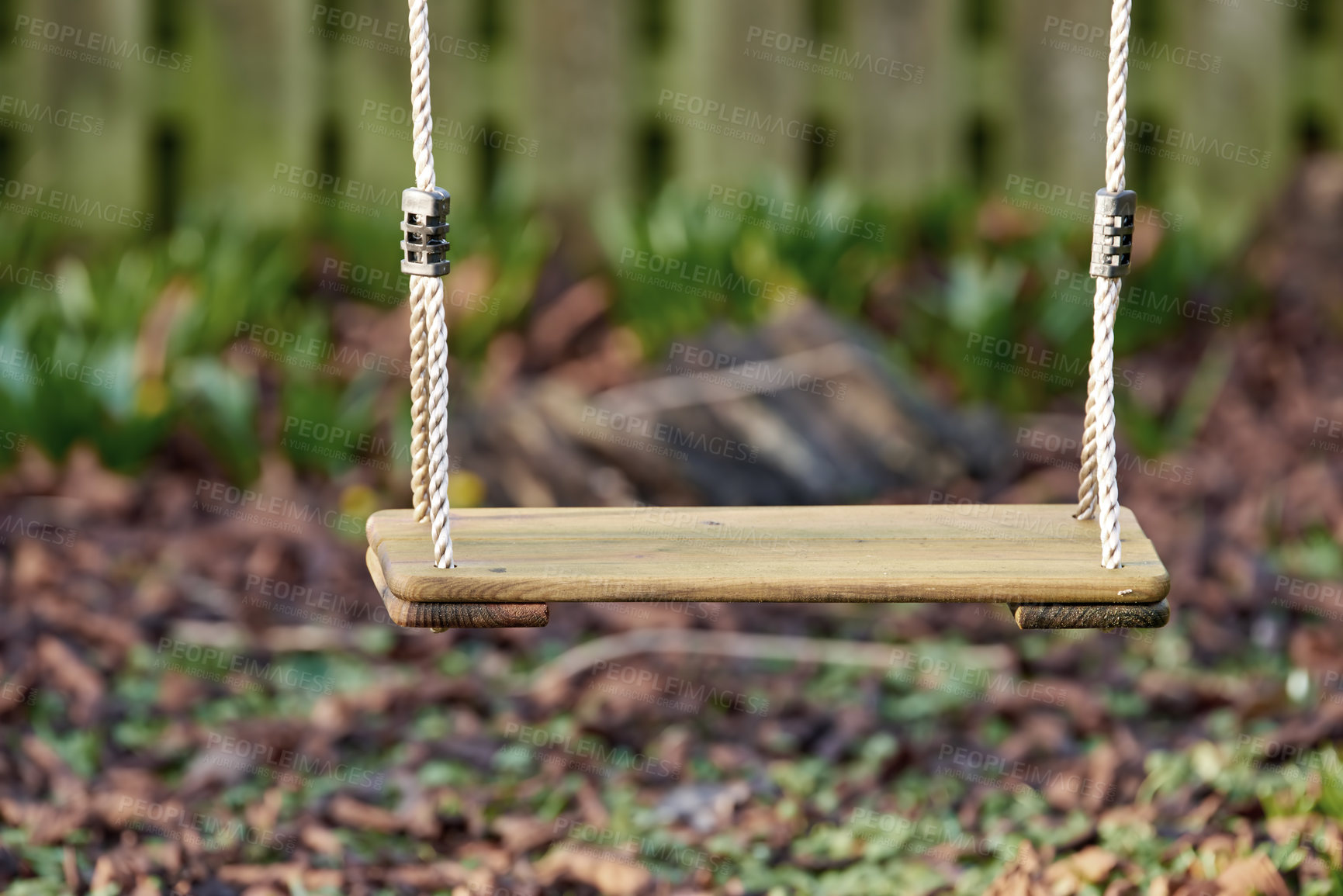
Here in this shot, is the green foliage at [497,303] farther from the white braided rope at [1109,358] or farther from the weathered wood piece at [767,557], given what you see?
the white braided rope at [1109,358]

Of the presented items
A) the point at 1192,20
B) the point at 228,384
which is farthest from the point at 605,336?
the point at 1192,20

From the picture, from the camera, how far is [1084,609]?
5.64 feet

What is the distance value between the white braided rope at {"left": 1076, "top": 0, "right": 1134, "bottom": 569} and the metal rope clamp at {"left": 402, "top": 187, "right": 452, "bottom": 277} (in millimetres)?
757

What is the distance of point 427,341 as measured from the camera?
72.1 inches

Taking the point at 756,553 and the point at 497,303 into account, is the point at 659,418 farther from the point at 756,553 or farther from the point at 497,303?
the point at 756,553

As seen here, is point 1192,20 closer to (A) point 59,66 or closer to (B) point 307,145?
(B) point 307,145

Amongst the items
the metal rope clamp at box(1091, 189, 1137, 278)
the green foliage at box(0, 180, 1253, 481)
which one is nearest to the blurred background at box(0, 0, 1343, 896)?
the green foliage at box(0, 180, 1253, 481)

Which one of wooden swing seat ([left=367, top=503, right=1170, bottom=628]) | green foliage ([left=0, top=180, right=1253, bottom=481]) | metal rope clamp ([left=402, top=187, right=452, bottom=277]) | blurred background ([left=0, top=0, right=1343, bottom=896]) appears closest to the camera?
wooden swing seat ([left=367, top=503, right=1170, bottom=628])

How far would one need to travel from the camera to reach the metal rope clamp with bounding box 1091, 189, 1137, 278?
6.07 feet

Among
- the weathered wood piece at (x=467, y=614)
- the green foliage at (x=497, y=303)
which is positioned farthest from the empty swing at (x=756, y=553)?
the green foliage at (x=497, y=303)

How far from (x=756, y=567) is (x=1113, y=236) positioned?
59cm

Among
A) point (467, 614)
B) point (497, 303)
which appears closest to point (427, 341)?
point (467, 614)

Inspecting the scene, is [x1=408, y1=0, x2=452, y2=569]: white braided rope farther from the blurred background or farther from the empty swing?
the blurred background

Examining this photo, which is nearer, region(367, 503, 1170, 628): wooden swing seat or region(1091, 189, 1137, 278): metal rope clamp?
region(367, 503, 1170, 628): wooden swing seat
